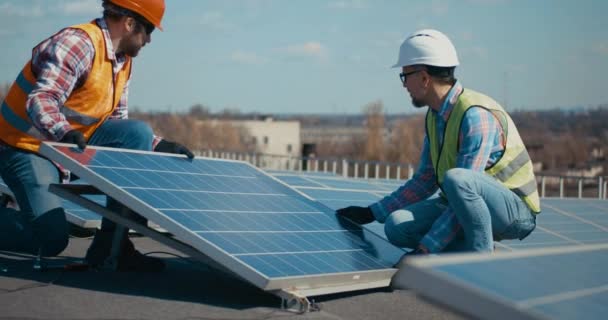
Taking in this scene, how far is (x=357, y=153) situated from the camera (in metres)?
88.6

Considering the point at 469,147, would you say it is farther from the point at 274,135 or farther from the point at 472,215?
the point at 274,135

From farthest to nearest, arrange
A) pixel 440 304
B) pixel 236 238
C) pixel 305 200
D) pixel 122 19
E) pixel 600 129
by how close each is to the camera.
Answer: pixel 600 129
pixel 305 200
pixel 122 19
pixel 236 238
pixel 440 304

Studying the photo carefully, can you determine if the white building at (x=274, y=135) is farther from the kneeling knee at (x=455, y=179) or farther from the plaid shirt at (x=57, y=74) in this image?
the kneeling knee at (x=455, y=179)

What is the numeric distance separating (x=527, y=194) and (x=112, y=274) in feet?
9.43

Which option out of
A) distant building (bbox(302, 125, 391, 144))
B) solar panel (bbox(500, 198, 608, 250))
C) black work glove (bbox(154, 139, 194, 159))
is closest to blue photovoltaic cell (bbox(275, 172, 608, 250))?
solar panel (bbox(500, 198, 608, 250))

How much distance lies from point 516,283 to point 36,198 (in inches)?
158

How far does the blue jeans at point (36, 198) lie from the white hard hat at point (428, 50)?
1.95m

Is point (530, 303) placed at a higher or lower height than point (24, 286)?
higher

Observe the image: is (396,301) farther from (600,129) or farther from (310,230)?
(600,129)

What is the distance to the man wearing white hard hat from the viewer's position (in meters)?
5.49

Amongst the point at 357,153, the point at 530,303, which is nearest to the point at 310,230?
the point at 530,303

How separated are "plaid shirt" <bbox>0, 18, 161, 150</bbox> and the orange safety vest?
0.20 ft

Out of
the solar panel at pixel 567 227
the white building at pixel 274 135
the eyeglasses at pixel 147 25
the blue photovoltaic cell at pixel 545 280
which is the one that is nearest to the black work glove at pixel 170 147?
the eyeglasses at pixel 147 25

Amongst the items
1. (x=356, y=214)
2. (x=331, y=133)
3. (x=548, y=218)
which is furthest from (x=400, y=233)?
(x=331, y=133)
